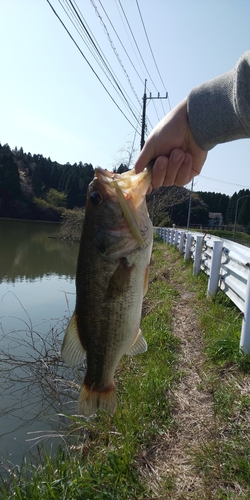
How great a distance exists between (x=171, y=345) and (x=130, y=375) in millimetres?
814

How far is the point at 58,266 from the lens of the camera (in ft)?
63.0

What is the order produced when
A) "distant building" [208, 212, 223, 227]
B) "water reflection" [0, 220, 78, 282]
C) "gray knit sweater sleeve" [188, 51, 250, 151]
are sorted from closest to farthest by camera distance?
"gray knit sweater sleeve" [188, 51, 250, 151] < "water reflection" [0, 220, 78, 282] < "distant building" [208, 212, 223, 227]

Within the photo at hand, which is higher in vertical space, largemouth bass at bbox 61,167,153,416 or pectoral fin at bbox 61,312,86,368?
largemouth bass at bbox 61,167,153,416

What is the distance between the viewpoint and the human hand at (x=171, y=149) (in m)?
1.99

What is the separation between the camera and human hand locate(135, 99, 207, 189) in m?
1.99

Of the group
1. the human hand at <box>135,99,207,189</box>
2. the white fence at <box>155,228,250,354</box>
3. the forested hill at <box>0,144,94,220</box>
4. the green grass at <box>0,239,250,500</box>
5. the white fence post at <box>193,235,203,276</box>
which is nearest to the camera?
the human hand at <box>135,99,207,189</box>

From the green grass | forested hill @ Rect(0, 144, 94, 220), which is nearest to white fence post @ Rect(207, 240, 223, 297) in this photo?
the green grass

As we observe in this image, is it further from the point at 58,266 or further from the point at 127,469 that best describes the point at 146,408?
the point at 58,266

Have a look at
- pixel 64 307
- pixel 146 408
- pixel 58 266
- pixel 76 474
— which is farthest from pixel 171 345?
pixel 58 266

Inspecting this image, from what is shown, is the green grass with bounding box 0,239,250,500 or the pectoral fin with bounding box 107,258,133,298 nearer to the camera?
the pectoral fin with bounding box 107,258,133,298

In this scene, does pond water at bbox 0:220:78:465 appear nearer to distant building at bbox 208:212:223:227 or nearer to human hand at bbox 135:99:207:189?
human hand at bbox 135:99:207:189

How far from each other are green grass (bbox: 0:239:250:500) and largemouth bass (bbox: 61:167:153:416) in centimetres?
115

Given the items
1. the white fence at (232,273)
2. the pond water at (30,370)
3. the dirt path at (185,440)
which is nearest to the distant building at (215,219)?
the pond water at (30,370)

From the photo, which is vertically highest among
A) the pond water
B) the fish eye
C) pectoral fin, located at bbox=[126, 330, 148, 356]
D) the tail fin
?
the fish eye
